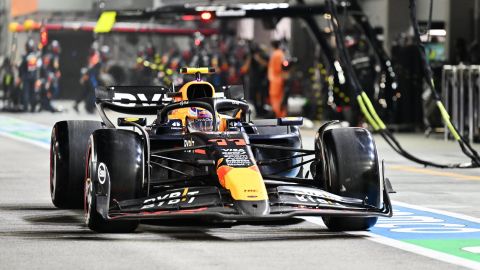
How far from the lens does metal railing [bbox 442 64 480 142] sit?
26172mm

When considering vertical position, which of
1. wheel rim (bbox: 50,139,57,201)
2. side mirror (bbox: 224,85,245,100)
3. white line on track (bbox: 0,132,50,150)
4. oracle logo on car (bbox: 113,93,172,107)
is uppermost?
side mirror (bbox: 224,85,245,100)

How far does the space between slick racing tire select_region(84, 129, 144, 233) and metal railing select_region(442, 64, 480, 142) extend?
15.2 meters

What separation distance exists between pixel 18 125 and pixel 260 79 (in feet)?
21.8

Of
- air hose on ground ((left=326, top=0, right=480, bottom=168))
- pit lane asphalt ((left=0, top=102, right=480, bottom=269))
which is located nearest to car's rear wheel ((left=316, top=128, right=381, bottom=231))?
pit lane asphalt ((left=0, top=102, right=480, bottom=269))

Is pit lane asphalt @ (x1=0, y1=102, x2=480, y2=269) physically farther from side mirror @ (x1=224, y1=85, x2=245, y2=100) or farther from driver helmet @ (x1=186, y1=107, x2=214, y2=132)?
side mirror @ (x1=224, y1=85, x2=245, y2=100)

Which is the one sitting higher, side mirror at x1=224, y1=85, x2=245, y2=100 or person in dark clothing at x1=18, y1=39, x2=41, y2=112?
side mirror at x1=224, y1=85, x2=245, y2=100

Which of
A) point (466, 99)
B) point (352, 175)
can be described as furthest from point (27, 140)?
point (352, 175)

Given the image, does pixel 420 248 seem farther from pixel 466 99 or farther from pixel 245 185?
pixel 466 99

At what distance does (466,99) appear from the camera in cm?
2659

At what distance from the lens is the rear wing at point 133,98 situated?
576 inches

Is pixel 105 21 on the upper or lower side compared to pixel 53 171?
upper

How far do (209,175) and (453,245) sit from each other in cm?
207

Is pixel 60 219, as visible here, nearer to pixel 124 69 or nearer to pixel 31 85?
pixel 31 85

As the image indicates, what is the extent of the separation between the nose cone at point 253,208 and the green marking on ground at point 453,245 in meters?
1.14
